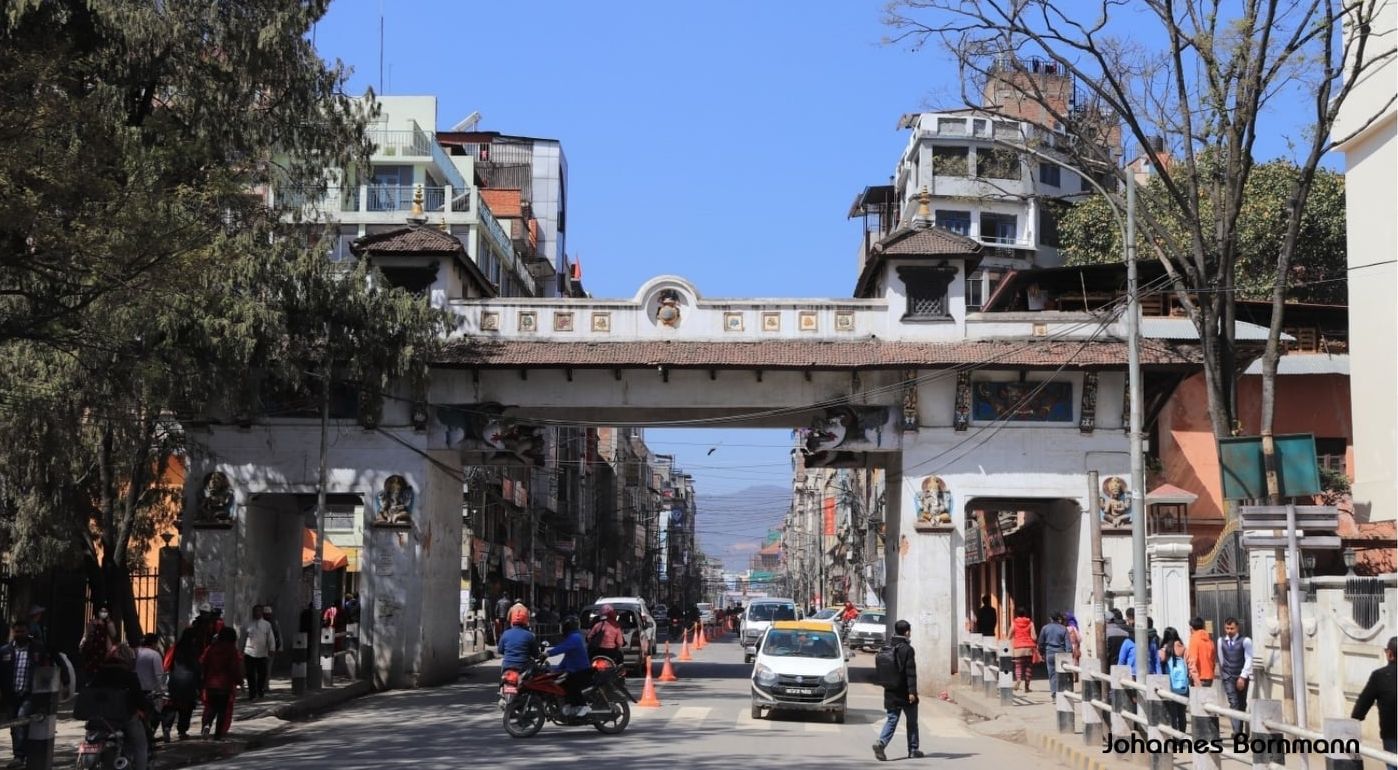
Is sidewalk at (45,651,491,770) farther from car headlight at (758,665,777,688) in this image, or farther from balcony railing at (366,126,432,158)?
balcony railing at (366,126,432,158)

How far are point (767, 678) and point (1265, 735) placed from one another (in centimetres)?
1167

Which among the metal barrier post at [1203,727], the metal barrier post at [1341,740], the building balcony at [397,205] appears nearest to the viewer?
the metal barrier post at [1341,740]

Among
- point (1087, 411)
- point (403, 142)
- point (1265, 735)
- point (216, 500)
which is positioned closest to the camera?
point (1265, 735)

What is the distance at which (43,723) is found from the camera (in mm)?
13961

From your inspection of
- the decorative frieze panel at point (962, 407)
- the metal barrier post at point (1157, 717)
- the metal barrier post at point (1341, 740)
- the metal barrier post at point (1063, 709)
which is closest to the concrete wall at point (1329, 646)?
the metal barrier post at point (1063, 709)

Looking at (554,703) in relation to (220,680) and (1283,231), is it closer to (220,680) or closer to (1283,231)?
(220,680)

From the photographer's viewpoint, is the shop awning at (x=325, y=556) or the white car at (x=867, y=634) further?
the white car at (x=867, y=634)

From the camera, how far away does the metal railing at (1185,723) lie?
973 centimetres

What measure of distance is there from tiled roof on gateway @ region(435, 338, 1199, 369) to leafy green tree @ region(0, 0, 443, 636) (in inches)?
93.7

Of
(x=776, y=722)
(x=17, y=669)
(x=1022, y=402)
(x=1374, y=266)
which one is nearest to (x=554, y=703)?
(x=776, y=722)

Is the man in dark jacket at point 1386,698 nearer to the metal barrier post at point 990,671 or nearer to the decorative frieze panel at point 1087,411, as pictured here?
the metal barrier post at point 990,671

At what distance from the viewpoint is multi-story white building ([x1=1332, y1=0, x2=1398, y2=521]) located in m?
25.9

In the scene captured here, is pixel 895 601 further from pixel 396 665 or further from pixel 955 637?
pixel 396 665

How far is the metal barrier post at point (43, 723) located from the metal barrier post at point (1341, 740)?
36.3 ft
